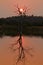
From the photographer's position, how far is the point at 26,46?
3.78ft

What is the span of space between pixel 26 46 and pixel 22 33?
97mm

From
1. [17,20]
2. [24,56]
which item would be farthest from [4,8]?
[24,56]

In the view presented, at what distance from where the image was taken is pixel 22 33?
1.15 metres

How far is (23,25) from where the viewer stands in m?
1.13

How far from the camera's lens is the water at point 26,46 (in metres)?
1.13

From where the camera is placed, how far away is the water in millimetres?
1127

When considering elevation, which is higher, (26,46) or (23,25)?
(23,25)

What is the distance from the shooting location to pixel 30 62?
113cm

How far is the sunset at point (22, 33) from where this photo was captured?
113cm

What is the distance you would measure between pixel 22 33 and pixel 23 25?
0.19 feet

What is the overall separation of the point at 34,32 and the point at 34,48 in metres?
0.11

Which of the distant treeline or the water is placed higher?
the distant treeline

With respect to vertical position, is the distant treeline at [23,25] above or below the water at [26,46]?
above

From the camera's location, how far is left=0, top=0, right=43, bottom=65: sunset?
113 centimetres
